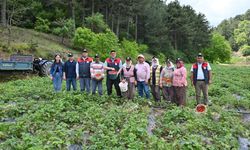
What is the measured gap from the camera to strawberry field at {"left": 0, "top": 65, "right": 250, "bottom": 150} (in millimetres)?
7566

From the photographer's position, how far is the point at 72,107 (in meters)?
11.1

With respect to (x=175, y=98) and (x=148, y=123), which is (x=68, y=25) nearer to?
(x=175, y=98)

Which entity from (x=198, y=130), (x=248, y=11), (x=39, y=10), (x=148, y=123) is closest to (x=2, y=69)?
(x=148, y=123)

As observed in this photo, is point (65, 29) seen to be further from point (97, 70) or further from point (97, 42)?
point (97, 70)

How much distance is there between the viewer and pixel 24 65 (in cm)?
2170

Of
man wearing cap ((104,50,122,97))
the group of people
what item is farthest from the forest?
man wearing cap ((104,50,122,97))

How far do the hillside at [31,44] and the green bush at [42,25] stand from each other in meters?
1.52

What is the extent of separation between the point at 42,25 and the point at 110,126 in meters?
38.0

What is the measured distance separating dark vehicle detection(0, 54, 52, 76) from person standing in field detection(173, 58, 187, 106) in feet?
37.1

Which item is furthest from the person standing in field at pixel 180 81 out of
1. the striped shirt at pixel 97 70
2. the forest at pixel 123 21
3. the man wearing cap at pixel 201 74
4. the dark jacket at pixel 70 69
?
the forest at pixel 123 21

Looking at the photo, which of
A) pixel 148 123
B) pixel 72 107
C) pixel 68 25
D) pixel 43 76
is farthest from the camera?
pixel 68 25

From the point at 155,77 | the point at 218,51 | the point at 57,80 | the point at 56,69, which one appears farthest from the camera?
the point at 218,51

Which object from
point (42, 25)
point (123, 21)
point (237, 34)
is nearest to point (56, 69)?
point (42, 25)

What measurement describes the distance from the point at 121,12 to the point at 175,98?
4414 centimetres
